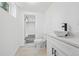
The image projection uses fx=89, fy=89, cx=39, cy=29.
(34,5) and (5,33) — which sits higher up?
(34,5)

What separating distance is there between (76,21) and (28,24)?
546cm

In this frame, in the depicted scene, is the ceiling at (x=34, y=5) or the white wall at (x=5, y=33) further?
the ceiling at (x=34, y=5)

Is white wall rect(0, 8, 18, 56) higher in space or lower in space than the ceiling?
lower

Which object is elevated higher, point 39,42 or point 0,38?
point 0,38

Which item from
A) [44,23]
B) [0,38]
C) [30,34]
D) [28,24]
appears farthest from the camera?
[28,24]

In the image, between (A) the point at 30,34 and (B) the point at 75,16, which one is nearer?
(B) the point at 75,16

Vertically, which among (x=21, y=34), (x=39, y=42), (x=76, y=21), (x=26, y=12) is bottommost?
(x=39, y=42)

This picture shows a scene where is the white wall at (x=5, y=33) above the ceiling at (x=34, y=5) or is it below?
below

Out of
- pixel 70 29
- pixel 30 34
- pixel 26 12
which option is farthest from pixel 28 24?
pixel 70 29

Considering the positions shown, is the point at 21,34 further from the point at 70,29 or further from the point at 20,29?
the point at 70,29

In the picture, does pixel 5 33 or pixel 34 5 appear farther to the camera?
pixel 34 5

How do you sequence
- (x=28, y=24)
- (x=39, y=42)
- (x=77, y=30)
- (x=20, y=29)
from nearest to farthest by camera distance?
(x=77, y=30), (x=39, y=42), (x=20, y=29), (x=28, y=24)

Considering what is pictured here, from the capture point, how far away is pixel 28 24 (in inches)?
281

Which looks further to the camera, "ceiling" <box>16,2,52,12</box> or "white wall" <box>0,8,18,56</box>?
"ceiling" <box>16,2,52,12</box>
